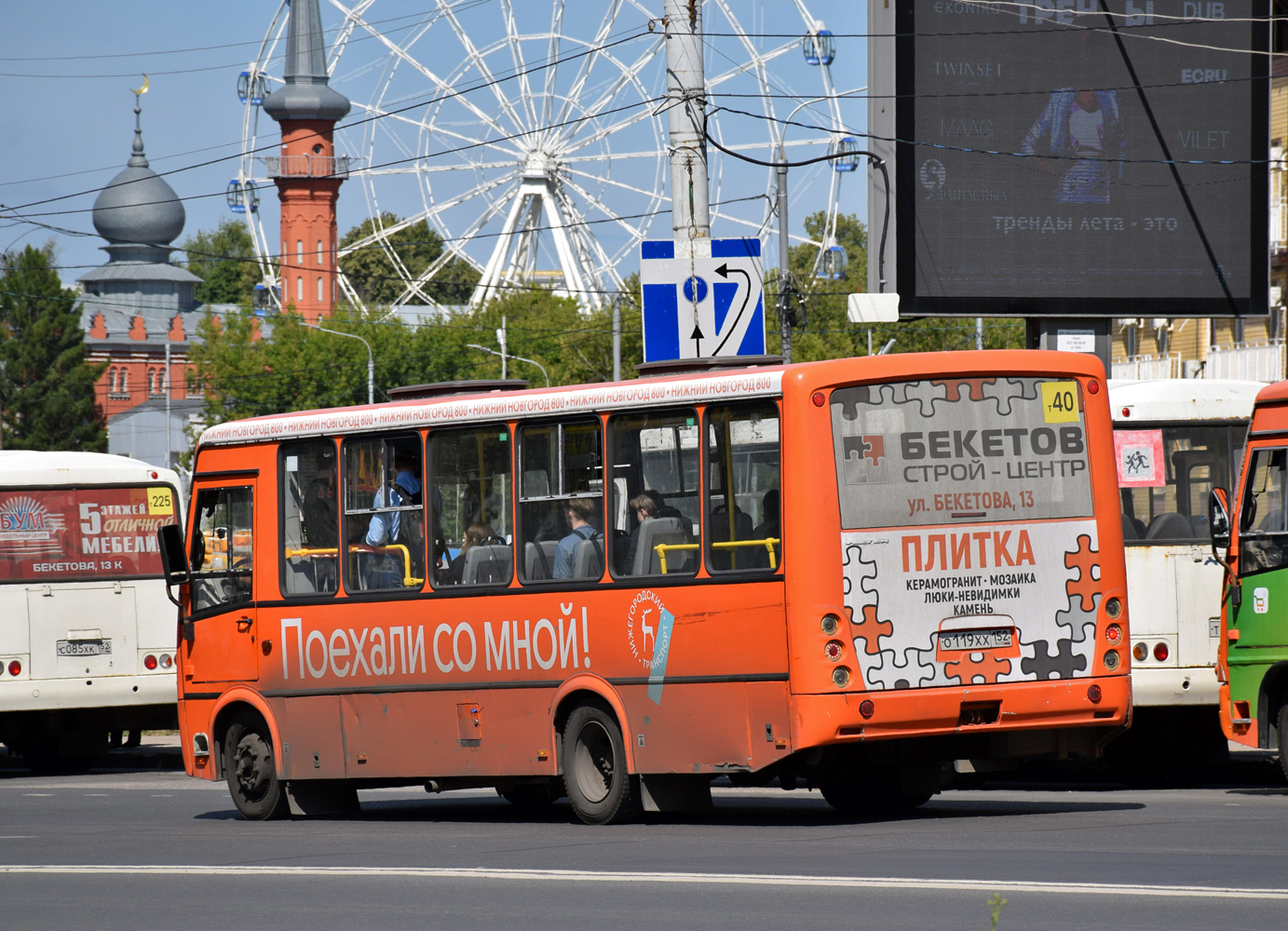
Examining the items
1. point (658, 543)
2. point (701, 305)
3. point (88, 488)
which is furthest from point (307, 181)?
point (658, 543)

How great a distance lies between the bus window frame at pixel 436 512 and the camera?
13.3 meters

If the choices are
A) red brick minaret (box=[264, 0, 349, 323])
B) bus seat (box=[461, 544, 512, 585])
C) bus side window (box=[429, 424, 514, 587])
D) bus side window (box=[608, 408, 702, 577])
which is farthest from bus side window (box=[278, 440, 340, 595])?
red brick minaret (box=[264, 0, 349, 323])

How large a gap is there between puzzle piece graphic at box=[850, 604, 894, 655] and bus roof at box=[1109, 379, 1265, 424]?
4.67 m

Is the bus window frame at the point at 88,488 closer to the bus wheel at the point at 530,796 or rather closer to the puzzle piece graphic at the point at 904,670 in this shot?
the bus wheel at the point at 530,796

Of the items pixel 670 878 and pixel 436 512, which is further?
pixel 436 512

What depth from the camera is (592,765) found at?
42.2 ft

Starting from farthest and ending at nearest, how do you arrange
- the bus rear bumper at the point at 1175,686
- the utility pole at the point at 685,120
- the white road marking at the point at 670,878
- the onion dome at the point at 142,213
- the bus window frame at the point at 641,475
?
the onion dome at the point at 142,213, the utility pole at the point at 685,120, the bus rear bumper at the point at 1175,686, the bus window frame at the point at 641,475, the white road marking at the point at 670,878

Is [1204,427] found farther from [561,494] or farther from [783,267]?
[783,267]

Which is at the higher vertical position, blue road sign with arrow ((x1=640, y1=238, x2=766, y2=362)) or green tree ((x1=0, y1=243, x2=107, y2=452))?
green tree ((x1=0, y1=243, x2=107, y2=452))

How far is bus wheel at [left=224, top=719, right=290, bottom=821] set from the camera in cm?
1482

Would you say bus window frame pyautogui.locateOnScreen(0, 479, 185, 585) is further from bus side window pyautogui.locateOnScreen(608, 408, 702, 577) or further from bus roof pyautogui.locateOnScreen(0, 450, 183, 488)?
bus side window pyautogui.locateOnScreen(608, 408, 702, 577)

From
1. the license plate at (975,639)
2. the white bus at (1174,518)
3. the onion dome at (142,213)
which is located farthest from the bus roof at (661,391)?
the onion dome at (142,213)

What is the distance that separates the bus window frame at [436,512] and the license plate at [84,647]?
8151mm

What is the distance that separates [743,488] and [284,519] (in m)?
4.10
